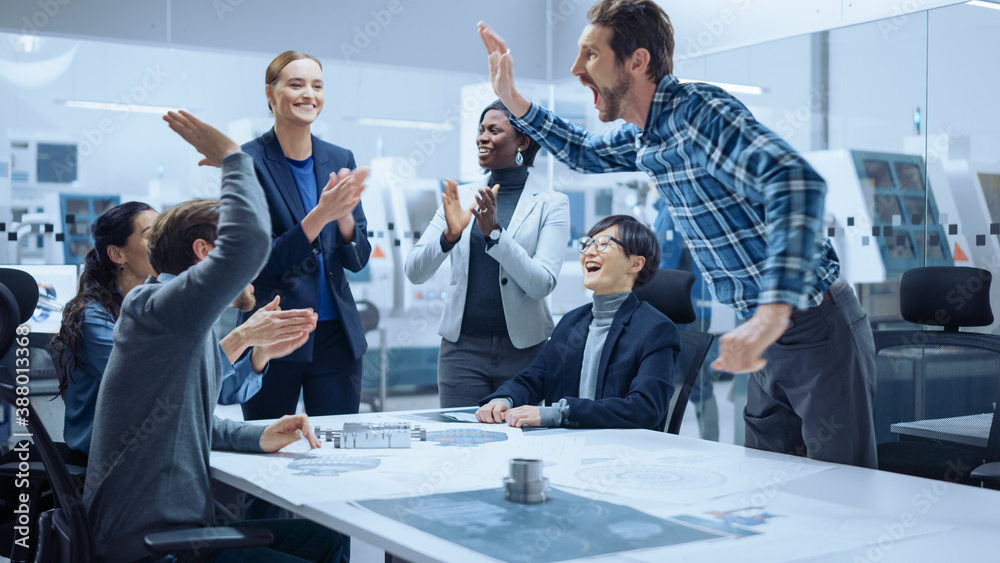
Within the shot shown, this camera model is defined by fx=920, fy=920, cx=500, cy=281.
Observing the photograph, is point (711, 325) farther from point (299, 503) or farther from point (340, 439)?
point (299, 503)

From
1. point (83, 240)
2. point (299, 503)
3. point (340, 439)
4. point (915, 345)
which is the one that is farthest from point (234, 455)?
point (83, 240)

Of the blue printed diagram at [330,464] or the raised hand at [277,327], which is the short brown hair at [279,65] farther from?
the blue printed diagram at [330,464]

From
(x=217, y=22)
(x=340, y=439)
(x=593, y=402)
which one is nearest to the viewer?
(x=340, y=439)

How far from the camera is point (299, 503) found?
1498 millimetres

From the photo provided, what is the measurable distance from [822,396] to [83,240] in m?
3.86

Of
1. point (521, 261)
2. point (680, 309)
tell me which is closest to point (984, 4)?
point (680, 309)

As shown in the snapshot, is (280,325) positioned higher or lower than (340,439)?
higher

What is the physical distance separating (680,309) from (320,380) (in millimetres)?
1153

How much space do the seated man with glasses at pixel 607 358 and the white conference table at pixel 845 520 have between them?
46 cm

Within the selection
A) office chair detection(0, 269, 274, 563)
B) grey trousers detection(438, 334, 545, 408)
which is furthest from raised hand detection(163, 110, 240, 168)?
grey trousers detection(438, 334, 545, 408)

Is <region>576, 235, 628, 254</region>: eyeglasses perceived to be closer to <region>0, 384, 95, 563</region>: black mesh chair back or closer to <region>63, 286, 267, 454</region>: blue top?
<region>63, 286, 267, 454</region>: blue top

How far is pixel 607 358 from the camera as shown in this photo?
8.55ft

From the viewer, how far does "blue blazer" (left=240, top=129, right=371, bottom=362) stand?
8.59 feet

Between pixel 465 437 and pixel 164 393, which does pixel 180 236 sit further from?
pixel 465 437
